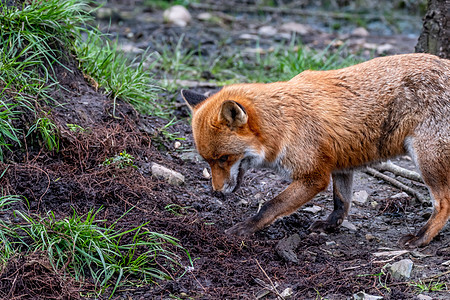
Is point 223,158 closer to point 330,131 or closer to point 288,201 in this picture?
point 288,201

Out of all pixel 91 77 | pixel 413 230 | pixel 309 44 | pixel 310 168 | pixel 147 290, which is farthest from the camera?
pixel 309 44

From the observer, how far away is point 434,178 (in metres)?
4.91

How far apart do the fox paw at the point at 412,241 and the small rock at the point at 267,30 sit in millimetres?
7960

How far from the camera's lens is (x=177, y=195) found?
18.3ft

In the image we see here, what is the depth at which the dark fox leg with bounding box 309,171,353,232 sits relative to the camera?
5.48 m

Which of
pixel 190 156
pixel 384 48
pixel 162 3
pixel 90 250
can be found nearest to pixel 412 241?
pixel 190 156

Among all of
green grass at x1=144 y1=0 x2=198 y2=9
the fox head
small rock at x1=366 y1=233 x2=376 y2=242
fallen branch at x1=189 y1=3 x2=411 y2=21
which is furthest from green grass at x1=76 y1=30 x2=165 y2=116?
fallen branch at x1=189 y1=3 x2=411 y2=21

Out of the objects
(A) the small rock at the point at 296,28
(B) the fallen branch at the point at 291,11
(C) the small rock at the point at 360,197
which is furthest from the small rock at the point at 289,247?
(B) the fallen branch at the point at 291,11

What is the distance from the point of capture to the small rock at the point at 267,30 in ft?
40.1

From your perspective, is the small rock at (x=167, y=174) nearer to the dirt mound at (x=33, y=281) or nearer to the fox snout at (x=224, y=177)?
the fox snout at (x=224, y=177)

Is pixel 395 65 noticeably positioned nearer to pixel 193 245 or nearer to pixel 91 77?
pixel 193 245

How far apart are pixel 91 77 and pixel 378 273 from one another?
13.3ft

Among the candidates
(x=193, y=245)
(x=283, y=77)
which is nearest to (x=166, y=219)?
(x=193, y=245)

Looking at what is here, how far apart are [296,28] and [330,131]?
835cm
